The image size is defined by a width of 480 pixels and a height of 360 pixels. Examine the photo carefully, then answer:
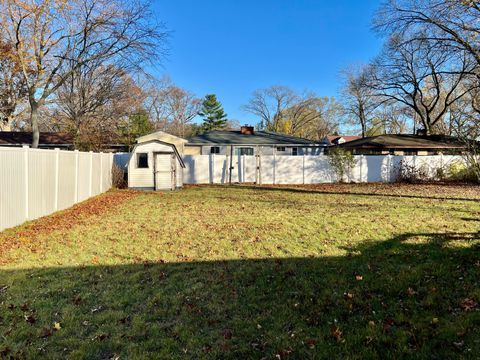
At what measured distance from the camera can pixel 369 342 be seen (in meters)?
2.67

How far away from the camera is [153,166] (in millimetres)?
15375

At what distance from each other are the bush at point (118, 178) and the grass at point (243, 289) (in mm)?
8296

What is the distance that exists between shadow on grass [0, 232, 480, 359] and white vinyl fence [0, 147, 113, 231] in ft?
9.09

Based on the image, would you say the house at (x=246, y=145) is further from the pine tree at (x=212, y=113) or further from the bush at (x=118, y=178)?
the pine tree at (x=212, y=113)

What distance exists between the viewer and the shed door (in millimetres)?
15359

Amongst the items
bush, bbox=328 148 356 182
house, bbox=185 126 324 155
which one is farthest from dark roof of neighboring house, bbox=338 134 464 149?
house, bbox=185 126 324 155

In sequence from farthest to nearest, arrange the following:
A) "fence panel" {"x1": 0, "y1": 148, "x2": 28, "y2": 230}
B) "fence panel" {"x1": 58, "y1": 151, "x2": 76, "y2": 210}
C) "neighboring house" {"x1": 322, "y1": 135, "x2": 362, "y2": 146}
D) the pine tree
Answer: the pine tree, "neighboring house" {"x1": 322, "y1": 135, "x2": 362, "y2": 146}, "fence panel" {"x1": 58, "y1": 151, "x2": 76, "y2": 210}, "fence panel" {"x1": 0, "y1": 148, "x2": 28, "y2": 230}

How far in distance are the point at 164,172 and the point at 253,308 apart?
12.7m

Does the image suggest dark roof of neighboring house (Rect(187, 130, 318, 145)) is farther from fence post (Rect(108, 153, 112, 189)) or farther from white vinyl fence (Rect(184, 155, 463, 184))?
fence post (Rect(108, 153, 112, 189))

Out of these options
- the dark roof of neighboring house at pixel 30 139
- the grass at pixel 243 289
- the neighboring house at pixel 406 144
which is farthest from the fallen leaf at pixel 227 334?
the dark roof of neighboring house at pixel 30 139

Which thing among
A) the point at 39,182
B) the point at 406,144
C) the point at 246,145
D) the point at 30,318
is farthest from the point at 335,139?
the point at 30,318

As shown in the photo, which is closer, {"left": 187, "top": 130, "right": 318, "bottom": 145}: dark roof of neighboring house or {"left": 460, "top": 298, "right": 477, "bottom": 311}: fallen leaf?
{"left": 460, "top": 298, "right": 477, "bottom": 311}: fallen leaf

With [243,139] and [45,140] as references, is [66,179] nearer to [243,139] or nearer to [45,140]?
[243,139]

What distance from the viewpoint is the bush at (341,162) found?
58.5 ft
